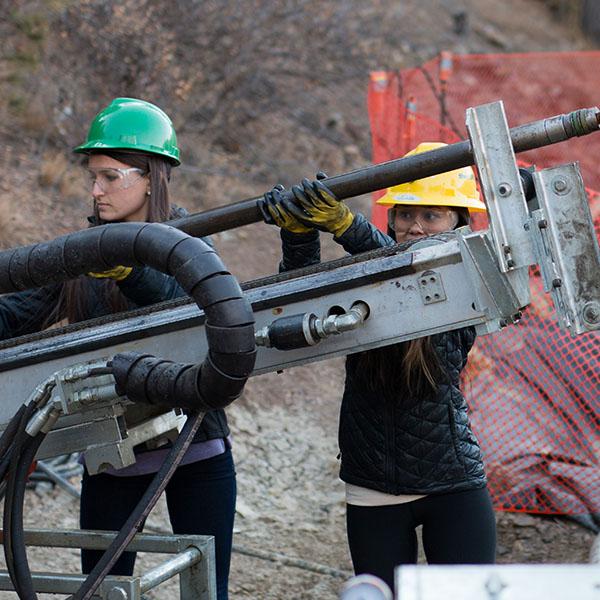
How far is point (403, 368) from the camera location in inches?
123

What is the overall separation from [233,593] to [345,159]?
6.93 meters

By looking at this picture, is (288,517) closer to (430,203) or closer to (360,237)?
(430,203)

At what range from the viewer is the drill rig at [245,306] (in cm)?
235

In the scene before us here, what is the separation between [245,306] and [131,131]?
45.5 inches

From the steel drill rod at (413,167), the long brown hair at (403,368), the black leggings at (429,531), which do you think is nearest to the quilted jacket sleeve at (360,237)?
the steel drill rod at (413,167)

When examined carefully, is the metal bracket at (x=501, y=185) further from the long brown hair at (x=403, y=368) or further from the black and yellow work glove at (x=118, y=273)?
the black and yellow work glove at (x=118, y=273)

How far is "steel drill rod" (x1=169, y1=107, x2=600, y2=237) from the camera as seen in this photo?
97.2 inches

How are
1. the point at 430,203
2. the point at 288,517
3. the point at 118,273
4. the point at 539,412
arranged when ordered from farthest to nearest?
the point at 288,517, the point at 539,412, the point at 430,203, the point at 118,273

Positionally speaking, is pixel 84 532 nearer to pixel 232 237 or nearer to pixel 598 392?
pixel 598 392

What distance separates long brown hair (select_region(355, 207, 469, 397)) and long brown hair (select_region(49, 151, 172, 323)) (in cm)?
72

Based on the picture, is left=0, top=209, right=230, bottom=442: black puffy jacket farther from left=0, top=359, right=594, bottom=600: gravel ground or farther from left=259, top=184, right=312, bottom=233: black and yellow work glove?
left=0, top=359, right=594, bottom=600: gravel ground

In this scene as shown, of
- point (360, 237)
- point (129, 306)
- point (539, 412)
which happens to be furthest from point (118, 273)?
point (539, 412)

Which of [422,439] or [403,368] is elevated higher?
[403,368]

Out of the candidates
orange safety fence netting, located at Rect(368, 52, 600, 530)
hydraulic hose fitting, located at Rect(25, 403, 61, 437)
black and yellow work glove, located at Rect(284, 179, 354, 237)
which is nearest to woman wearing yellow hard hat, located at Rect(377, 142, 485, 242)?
black and yellow work glove, located at Rect(284, 179, 354, 237)
